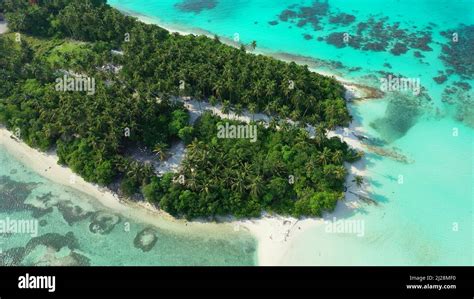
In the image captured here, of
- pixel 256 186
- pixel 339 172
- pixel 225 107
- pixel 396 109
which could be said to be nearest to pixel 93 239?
pixel 256 186

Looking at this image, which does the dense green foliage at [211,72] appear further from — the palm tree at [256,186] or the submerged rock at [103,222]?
the submerged rock at [103,222]

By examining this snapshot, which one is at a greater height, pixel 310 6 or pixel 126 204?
pixel 310 6

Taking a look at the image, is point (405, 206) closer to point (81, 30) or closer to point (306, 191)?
point (306, 191)

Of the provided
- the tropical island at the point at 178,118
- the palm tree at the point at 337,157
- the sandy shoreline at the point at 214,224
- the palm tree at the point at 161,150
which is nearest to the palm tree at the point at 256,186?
the tropical island at the point at 178,118

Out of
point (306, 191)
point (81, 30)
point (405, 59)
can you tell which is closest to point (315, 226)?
point (306, 191)

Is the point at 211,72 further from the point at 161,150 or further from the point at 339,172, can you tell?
A: the point at 339,172

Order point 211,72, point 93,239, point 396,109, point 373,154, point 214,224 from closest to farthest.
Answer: point 93,239
point 214,224
point 373,154
point 211,72
point 396,109

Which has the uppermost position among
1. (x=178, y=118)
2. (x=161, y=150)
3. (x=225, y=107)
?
(x=225, y=107)
